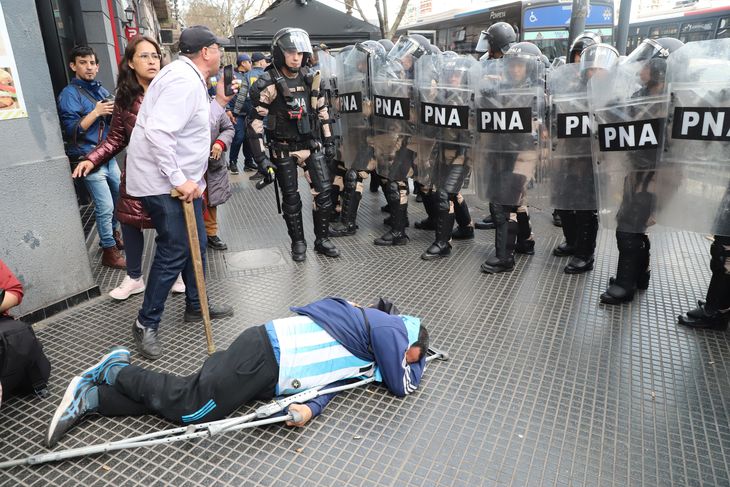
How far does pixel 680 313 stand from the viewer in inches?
147

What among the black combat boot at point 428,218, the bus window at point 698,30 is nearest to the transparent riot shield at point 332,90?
the black combat boot at point 428,218

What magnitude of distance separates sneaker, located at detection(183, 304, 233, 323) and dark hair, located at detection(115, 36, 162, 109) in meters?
1.40

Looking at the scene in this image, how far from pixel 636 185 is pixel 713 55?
0.87 meters

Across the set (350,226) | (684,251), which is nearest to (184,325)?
(350,226)

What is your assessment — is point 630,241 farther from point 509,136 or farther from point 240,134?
point 240,134

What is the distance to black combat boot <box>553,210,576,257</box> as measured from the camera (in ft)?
15.8

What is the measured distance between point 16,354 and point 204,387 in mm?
945

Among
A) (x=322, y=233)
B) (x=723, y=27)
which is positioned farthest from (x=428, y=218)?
(x=723, y=27)

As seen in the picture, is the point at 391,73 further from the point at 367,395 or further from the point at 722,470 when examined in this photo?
the point at 722,470

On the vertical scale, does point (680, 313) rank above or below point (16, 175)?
below

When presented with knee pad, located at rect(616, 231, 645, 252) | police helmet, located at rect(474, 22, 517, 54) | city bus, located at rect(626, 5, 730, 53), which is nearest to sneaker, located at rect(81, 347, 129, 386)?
knee pad, located at rect(616, 231, 645, 252)

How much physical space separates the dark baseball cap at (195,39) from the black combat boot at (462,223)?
2904 mm

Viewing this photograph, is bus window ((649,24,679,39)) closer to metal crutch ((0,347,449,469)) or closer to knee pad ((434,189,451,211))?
knee pad ((434,189,451,211))

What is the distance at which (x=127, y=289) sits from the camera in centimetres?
391
